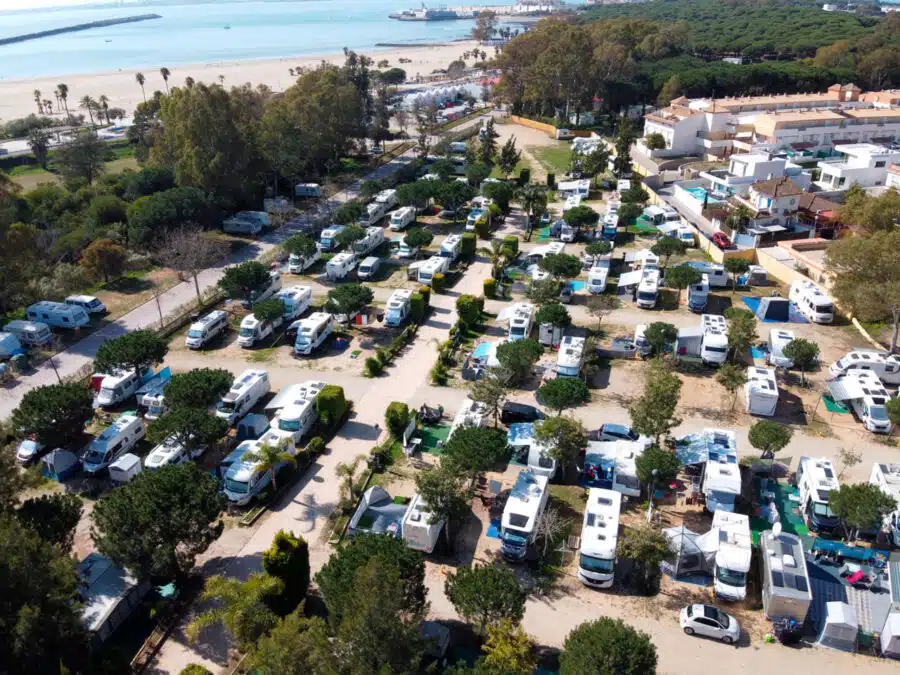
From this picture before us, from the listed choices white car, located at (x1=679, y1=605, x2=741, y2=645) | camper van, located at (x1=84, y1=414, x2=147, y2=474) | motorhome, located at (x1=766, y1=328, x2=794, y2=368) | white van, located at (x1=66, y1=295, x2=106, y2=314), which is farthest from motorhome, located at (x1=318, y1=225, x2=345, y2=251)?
white car, located at (x1=679, y1=605, x2=741, y2=645)

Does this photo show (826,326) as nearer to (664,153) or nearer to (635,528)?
(635,528)

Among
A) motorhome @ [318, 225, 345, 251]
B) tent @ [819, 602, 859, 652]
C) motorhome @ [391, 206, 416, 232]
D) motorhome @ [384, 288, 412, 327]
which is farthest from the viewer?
motorhome @ [391, 206, 416, 232]

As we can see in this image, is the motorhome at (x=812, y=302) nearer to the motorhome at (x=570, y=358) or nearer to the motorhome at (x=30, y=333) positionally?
the motorhome at (x=570, y=358)

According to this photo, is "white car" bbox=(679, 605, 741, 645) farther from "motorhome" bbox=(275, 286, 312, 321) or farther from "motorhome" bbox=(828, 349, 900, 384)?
"motorhome" bbox=(275, 286, 312, 321)

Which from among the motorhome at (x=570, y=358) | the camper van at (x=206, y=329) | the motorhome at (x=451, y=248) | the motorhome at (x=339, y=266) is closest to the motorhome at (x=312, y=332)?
the camper van at (x=206, y=329)

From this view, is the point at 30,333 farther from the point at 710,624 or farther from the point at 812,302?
the point at 812,302
